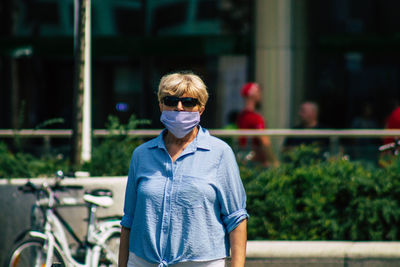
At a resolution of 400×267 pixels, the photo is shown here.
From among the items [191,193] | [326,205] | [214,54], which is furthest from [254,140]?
[214,54]

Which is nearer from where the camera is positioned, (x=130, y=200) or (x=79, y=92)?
(x=130, y=200)

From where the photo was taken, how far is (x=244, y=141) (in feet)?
28.9

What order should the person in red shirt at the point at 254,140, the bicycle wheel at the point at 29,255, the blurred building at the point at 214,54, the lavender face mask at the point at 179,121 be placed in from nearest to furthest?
the lavender face mask at the point at 179,121 < the bicycle wheel at the point at 29,255 < the person in red shirt at the point at 254,140 < the blurred building at the point at 214,54

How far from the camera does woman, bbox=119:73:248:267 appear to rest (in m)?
3.14

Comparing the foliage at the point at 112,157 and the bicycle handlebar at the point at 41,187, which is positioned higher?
the foliage at the point at 112,157

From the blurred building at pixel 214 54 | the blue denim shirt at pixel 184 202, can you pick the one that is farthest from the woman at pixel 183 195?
the blurred building at pixel 214 54

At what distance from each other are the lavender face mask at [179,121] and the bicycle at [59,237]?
2.59 metres

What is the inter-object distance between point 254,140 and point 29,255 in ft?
12.7

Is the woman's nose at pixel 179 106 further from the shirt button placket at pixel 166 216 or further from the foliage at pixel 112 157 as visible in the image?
the foliage at pixel 112 157

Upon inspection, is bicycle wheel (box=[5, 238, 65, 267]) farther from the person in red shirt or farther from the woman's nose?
the person in red shirt

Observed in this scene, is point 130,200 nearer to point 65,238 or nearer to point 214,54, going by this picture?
point 65,238

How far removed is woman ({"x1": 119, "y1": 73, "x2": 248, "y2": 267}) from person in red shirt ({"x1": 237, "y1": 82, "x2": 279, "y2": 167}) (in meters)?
5.14

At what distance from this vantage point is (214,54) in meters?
14.5

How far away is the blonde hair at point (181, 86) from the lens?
3217 mm
